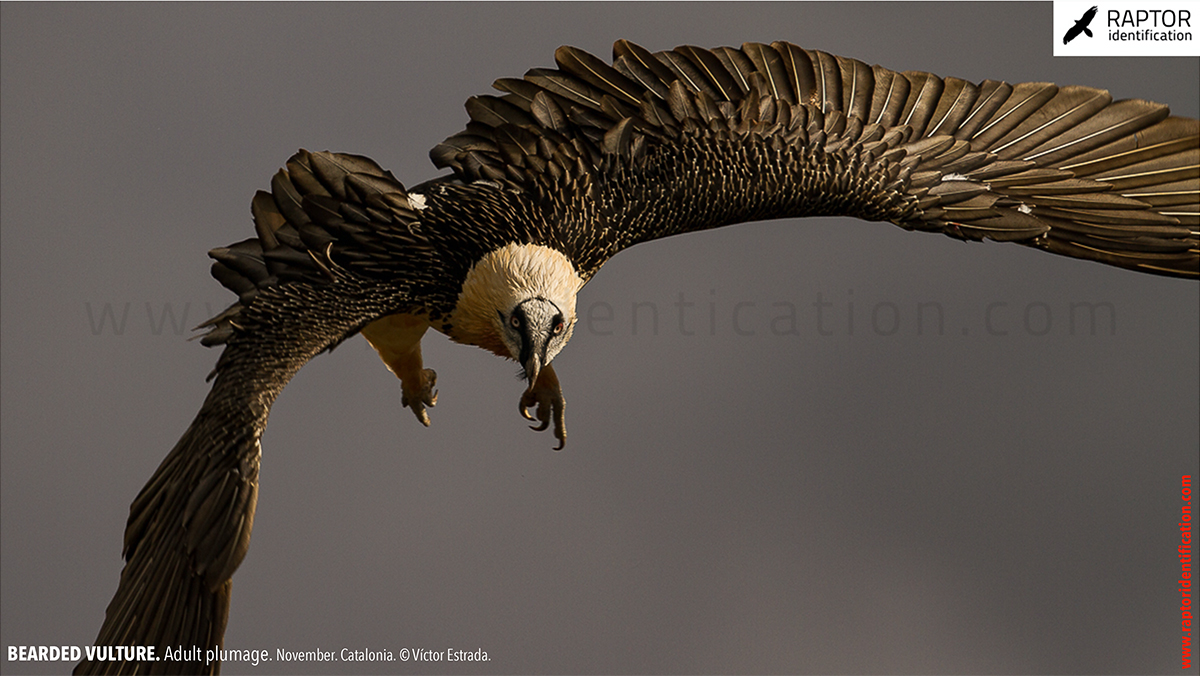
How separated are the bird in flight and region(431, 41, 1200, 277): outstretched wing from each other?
12 mm

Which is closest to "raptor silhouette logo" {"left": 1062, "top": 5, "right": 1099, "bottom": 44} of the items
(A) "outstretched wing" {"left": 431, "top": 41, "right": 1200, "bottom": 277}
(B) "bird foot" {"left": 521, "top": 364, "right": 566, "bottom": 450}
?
(A) "outstretched wing" {"left": 431, "top": 41, "right": 1200, "bottom": 277}

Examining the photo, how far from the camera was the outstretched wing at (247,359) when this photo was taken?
6.28m

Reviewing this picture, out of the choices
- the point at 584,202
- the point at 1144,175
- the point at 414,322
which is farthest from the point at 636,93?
the point at 1144,175

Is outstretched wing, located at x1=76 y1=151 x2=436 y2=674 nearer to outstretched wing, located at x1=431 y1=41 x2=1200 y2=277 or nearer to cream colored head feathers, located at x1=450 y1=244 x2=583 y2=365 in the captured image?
cream colored head feathers, located at x1=450 y1=244 x2=583 y2=365

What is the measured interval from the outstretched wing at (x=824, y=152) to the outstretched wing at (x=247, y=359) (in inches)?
24.5

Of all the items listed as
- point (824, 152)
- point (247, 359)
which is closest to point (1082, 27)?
point (824, 152)

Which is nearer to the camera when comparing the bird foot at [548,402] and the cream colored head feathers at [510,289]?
the cream colored head feathers at [510,289]

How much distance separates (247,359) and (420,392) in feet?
6.03

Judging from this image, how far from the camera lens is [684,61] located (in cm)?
731

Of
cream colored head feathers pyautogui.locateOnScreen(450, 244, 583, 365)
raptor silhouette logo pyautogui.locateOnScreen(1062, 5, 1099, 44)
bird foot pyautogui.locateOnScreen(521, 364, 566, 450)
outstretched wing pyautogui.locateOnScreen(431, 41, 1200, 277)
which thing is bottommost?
bird foot pyautogui.locateOnScreen(521, 364, 566, 450)

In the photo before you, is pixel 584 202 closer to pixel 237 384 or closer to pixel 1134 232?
pixel 237 384

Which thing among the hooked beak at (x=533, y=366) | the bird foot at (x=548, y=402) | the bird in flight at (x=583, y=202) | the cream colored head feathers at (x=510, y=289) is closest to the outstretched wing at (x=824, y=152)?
the bird in flight at (x=583, y=202)

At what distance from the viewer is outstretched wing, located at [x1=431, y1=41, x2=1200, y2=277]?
6.81 m

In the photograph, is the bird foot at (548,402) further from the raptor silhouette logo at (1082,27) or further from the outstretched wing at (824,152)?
the raptor silhouette logo at (1082,27)
